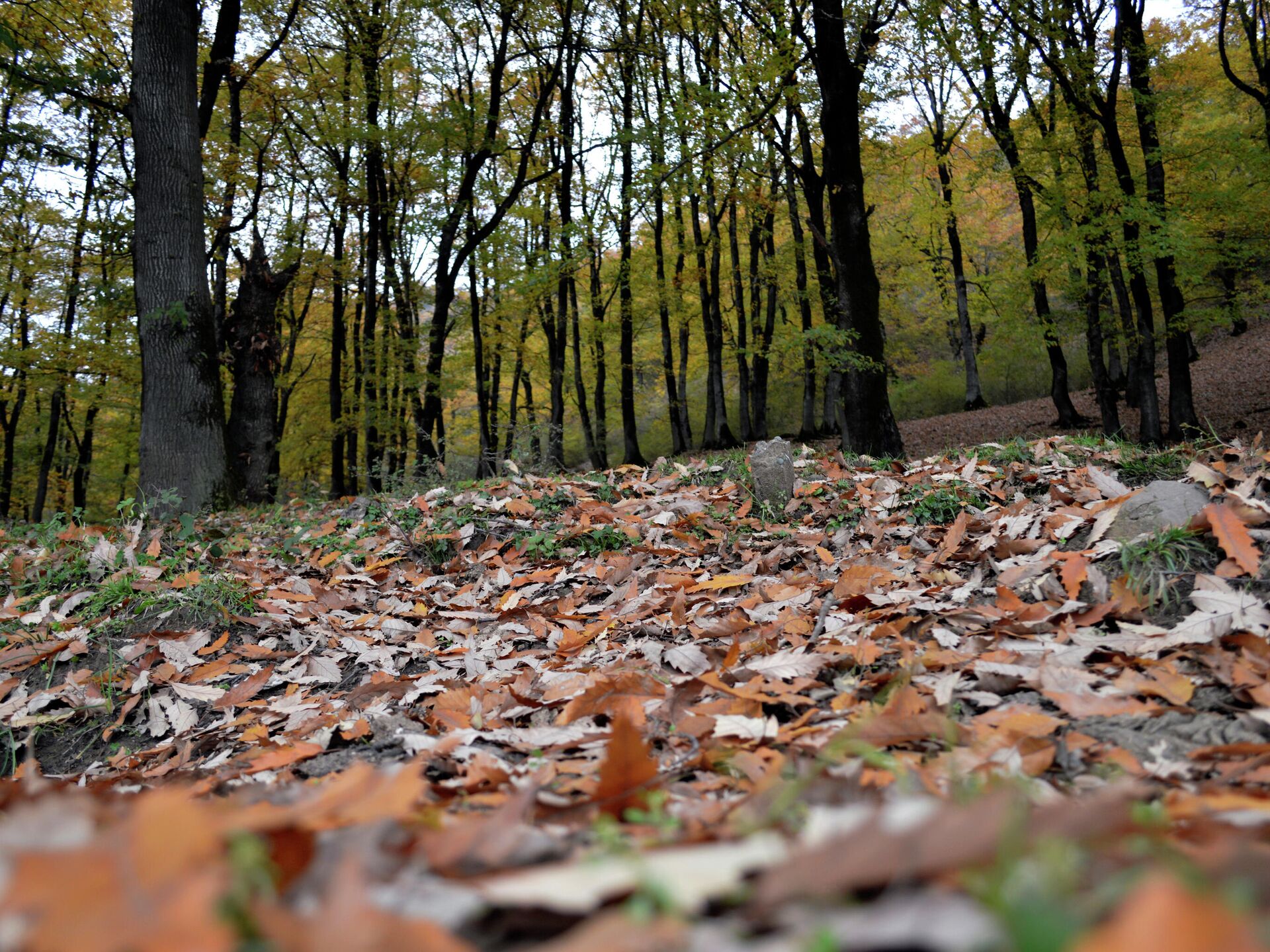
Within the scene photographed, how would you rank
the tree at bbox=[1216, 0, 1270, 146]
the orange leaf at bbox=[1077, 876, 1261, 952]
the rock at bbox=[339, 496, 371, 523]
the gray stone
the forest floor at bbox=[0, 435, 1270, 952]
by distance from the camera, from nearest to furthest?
the orange leaf at bbox=[1077, 876, 1261, 952], the forest floor at bbox=[0, 435, 1270, 952], the gray stone, the rock at bbox=[339, 496, 371, 523], the tree at bbox=[1216, 0, 1270, 146]

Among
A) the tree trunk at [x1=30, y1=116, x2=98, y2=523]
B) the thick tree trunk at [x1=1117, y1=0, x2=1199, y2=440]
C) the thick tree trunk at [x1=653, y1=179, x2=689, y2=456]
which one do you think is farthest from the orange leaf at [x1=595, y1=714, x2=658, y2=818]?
the tree trunk at [x1=30, y1=116, x2=98, y2=523]

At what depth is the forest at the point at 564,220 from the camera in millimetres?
7969

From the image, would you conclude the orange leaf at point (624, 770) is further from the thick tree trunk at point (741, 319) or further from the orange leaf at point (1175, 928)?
the thick tree trunk at point (741, 319)

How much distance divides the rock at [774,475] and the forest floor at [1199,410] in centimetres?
961

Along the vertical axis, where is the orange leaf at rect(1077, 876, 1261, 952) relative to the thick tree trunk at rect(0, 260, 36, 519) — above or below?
below

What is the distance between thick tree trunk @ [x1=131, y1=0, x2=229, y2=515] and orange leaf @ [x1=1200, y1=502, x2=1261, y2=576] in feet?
24.5

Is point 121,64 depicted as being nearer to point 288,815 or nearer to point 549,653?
point 549,653

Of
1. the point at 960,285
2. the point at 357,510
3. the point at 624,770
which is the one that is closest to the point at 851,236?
the point at 357,510

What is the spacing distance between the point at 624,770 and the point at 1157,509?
2.58 m

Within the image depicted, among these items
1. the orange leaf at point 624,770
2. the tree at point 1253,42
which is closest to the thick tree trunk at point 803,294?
the tree at point 1253,42

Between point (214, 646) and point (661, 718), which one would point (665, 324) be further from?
point (661, 718)

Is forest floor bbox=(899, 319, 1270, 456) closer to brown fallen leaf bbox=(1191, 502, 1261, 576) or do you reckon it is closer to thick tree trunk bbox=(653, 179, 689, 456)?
thick tree trunk bbox=(653, 179, 689, 456)

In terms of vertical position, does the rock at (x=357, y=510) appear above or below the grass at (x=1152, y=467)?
above

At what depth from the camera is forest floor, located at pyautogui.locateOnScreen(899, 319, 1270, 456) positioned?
48.9 ft
